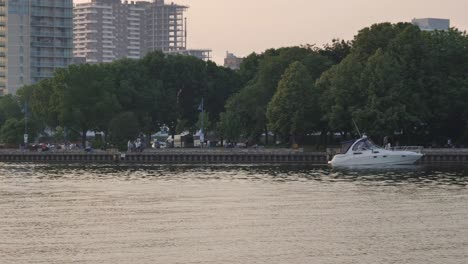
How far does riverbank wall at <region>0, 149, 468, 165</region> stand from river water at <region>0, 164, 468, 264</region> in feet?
88.5

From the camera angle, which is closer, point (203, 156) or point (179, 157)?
point (203, 156)

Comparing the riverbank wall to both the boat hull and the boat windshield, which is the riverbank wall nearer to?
the boat hull

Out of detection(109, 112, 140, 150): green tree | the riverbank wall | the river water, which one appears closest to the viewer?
the river water

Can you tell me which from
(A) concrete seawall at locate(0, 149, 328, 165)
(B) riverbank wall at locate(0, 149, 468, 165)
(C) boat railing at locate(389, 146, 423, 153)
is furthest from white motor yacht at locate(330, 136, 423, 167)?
(A) concrete seawall at locate(0, 149, 328, 165)

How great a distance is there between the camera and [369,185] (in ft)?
349

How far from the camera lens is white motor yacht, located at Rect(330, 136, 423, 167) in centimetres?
14275

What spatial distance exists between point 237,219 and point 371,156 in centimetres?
6832

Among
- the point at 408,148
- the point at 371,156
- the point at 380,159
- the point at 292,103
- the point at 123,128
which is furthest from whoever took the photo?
the point at 123,128

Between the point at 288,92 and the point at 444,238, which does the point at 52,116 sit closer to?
the point at 288,92

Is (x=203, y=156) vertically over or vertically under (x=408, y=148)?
under

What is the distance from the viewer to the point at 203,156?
162625 mm

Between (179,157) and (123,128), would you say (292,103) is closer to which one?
(179,157)

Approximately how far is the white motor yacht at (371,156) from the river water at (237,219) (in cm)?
1988

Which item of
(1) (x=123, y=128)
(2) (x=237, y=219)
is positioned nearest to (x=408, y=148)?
(1) (x=123, y=128)
